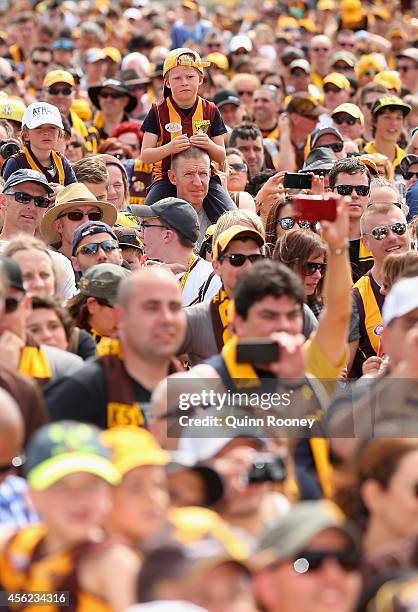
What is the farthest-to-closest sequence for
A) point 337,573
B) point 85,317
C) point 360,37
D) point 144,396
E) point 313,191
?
point 360,37, point 313,191, point 85,317, point 144,396, point 337,573

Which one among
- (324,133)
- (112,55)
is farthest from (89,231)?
(112,55)

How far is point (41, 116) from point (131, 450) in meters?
6.50

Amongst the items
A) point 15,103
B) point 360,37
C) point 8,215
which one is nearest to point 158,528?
point 8,215

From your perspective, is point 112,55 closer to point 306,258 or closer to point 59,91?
point 59,91

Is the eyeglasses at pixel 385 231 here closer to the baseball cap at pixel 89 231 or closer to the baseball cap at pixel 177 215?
the baseball cap at pixel 177 215

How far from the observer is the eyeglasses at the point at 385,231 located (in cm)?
879

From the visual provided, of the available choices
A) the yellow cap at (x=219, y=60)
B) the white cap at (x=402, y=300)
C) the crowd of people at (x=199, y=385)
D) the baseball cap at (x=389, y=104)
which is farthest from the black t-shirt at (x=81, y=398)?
the yellow cap at (x=219, y=60)

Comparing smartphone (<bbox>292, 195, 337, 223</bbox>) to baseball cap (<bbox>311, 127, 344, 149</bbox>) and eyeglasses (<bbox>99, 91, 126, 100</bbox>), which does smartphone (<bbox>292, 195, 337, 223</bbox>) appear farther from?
eyeglasses (<bbox>99, 91, 126, 100</bbox>)

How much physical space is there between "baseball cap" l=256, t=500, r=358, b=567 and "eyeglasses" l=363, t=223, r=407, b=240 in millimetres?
4528

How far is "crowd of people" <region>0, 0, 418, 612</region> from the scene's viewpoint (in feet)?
14.1

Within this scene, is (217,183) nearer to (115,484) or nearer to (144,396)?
(144,396)

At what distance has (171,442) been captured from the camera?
5.47 meters

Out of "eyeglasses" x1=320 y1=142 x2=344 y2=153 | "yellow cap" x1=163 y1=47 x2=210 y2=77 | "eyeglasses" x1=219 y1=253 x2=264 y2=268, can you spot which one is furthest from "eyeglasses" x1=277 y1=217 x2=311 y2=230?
"eyeglasses" x1=320 y1=142 x2=344 y2=153

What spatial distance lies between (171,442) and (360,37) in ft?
51.3
